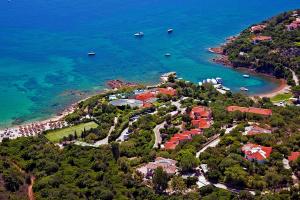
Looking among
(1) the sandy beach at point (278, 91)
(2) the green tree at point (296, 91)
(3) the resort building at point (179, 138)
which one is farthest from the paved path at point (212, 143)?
(1) the sandy beach at point (278, 91)

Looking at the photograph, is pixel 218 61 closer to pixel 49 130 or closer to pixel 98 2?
pixel 49 130

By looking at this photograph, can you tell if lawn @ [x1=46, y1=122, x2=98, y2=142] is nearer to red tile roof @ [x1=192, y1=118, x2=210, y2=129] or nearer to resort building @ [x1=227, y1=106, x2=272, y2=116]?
red tile roof @ [x1=192, y1=118, x2=210, y2=129]

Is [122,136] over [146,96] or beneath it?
beneath

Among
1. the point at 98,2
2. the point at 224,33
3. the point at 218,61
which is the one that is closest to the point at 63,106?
the point at 218,61

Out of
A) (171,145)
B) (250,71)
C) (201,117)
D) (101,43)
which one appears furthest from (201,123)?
(101,43)

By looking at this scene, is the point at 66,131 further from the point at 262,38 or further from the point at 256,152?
the point at 262,38

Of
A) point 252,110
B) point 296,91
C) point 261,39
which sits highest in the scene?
point 261,39

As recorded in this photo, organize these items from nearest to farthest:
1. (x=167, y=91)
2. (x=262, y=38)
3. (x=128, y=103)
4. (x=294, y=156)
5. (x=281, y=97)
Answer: (x=294, y=156)
(x=128, y=103)
(x=167, y=91)
(x=281, y=97)
(x=262, y=38)
